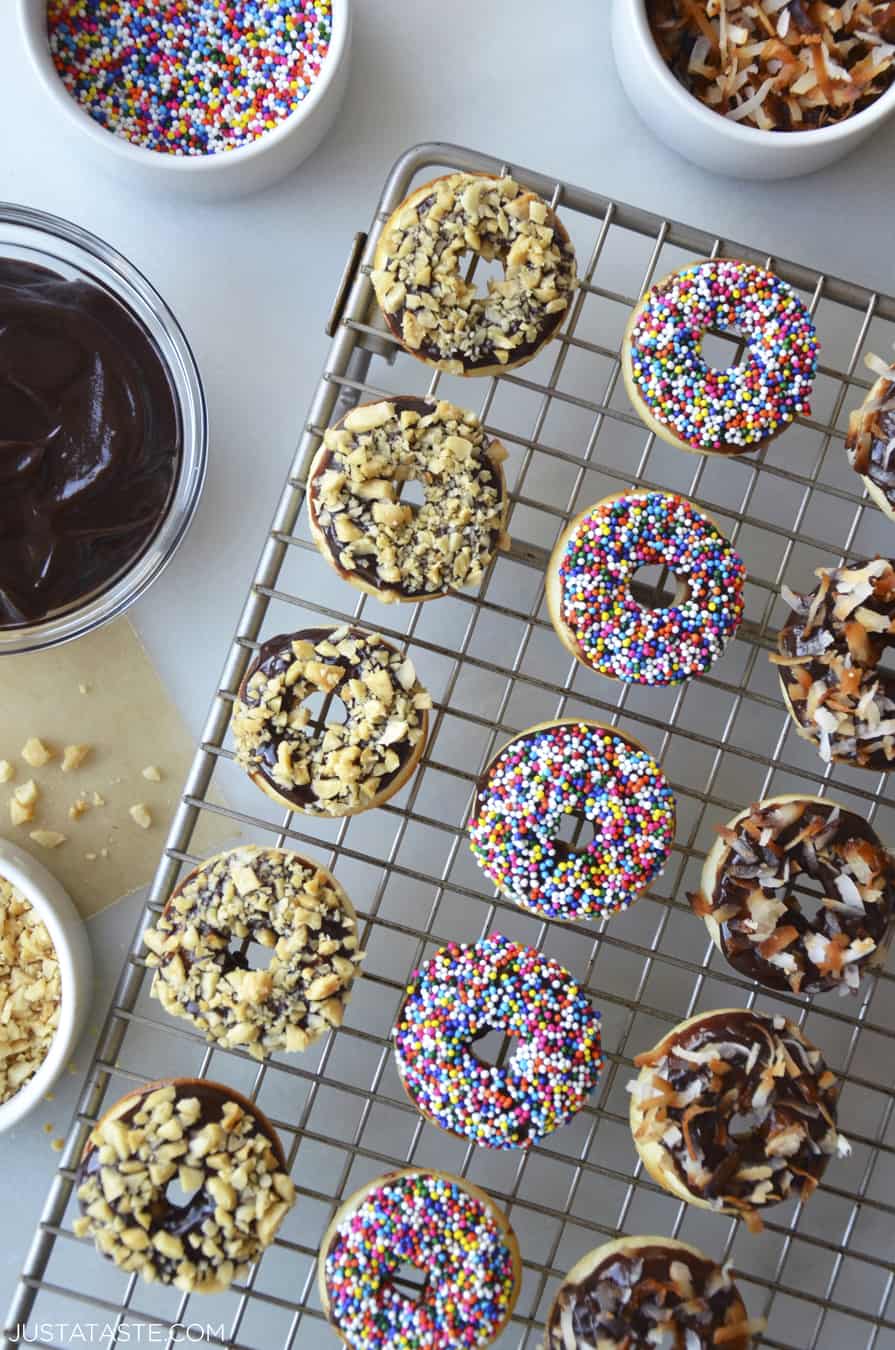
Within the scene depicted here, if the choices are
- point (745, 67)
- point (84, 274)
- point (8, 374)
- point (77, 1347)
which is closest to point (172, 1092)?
point (77, 1347)

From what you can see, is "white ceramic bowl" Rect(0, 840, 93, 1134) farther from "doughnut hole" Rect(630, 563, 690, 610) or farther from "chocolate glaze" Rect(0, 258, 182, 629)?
"doughnut hole" Rect(630, 563, 690, 610)

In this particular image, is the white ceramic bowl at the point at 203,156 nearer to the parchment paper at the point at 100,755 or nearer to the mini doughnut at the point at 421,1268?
the parchment paper at the point at 100,755

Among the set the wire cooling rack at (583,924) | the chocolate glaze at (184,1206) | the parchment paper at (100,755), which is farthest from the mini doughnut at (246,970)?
the parchment paper at (100,755)

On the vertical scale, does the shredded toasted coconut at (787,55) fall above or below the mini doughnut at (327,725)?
above

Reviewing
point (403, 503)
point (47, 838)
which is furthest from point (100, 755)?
point (403, 503)

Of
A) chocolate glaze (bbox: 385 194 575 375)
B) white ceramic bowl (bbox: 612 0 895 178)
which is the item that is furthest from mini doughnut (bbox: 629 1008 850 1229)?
white ceramic bowl (bbox: 612 0 895 178)

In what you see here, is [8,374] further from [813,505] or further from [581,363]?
[813,505]
